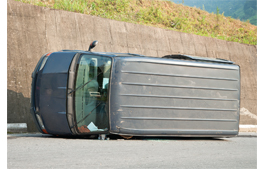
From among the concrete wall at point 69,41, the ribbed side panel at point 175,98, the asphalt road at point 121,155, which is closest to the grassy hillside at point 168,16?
the concrete wall at point 69,41

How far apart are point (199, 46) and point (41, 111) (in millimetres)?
10961

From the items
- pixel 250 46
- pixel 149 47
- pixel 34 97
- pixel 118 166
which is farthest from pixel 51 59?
pixel 250 46

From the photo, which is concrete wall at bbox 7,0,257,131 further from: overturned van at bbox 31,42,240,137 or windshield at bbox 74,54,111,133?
windshield at bbox 74,54,111,133

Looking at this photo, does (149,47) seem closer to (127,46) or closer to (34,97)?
(127,46)

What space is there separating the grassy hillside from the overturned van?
21.7 feet

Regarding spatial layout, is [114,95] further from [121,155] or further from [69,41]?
[69,41]

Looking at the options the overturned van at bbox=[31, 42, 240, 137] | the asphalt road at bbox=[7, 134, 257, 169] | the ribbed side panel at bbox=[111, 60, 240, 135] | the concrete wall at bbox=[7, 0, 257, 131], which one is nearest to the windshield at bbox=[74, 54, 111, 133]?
the overturned van at bbox=[31, 42, 240, 137]

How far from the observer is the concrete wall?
9.98 m

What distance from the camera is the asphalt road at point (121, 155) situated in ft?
15.7

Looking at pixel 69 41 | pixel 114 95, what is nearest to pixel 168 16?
pixel 69 41

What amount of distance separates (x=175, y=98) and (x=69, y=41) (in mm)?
5320

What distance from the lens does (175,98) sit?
7.91 meters

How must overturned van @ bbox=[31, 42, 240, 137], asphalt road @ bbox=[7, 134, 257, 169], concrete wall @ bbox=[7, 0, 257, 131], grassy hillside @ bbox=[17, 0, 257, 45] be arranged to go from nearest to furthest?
asphalt road @ bbox=[7, 134, 257, 169] < overturned van @ bbox=[31, 42, 240, 137] < concrete wall @ bbox=[7, 0, 257, 131] < grassy hillside @ bbox=[17, 0, 257, 45]

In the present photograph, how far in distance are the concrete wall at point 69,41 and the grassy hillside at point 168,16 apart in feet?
5.25
